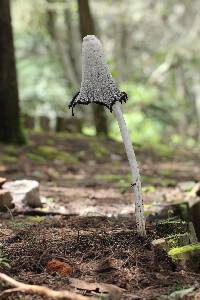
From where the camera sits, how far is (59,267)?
341 cm

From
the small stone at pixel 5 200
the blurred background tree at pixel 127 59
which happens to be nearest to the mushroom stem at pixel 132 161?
the small stone at pixel 5 200

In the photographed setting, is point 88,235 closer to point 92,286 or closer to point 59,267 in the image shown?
point 59,267

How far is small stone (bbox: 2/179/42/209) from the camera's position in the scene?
5.71m

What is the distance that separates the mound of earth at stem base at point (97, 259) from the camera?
3.20 metres

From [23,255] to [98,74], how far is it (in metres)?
1.36

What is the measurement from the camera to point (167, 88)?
2711cm

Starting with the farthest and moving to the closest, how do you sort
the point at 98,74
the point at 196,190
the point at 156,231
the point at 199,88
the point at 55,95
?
the point at 199,88, the point at 55,95, the point at 196,190, the point at 156,231, the point at 98,74

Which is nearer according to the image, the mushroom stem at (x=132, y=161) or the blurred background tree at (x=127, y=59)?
the mushroom stem at (x=132, y=161)

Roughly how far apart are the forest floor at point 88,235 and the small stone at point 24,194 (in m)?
0.16

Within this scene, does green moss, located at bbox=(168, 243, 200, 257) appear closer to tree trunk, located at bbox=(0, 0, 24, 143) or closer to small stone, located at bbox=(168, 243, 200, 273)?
small stone, located at bbox=(168, 243, 200, 273)

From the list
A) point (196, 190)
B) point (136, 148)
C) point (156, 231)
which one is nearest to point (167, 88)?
point (136, 148)

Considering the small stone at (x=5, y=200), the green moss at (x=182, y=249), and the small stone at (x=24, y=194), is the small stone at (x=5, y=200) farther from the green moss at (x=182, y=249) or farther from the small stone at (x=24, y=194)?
the green moss at (x=182, y=249)

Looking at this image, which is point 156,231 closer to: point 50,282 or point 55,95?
point 50,282

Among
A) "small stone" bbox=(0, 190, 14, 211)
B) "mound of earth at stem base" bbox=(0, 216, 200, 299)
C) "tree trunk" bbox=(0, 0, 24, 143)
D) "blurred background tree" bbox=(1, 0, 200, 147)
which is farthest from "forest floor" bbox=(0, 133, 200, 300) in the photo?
"blurred background tree" bbox=(1, 0, 200, 147)
